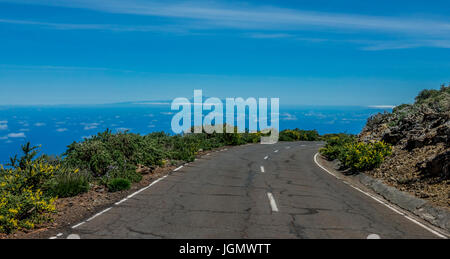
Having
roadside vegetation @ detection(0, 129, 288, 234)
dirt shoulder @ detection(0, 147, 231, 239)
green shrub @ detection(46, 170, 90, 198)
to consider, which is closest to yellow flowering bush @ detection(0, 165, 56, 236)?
roadside vegetation @ detection(0, 129, 288, 234)

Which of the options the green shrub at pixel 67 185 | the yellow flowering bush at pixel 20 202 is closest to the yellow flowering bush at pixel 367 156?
the green shrub at pixel 67 185

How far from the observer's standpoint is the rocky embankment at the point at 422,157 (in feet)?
38.5

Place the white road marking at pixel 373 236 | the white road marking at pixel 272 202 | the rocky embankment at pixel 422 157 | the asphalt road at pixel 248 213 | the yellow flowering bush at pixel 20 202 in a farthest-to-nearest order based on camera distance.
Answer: the rocky embankment at pixel 422 157 < the white road marking at pixel 272 202 < the yellow flowering bush at pixel 20 202 < the asphalt road at pixel 248 213 < the white road marking at pixel 373 236

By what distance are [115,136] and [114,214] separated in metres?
7.87

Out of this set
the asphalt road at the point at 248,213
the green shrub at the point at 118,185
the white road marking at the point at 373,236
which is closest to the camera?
the white road marking at the point at 373,236

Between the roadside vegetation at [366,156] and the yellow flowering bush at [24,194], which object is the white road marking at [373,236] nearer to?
the yellow flowering bush at [24,194]

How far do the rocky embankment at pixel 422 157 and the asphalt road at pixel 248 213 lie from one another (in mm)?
1935

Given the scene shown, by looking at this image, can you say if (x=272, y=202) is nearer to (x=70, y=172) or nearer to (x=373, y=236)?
(x=373, y=236)

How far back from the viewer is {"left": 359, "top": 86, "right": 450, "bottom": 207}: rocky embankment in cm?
1174

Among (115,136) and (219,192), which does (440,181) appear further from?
(115,136)

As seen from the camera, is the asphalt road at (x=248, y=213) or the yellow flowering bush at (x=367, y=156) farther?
the yellow flowering bush at (x=367, y=156)

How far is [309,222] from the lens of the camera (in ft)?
27.6

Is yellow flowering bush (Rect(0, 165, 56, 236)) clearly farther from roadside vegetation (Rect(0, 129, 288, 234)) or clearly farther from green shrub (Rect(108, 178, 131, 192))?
green shrub (Rect(108, 178, 131, 192))

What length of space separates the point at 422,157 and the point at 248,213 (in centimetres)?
977
